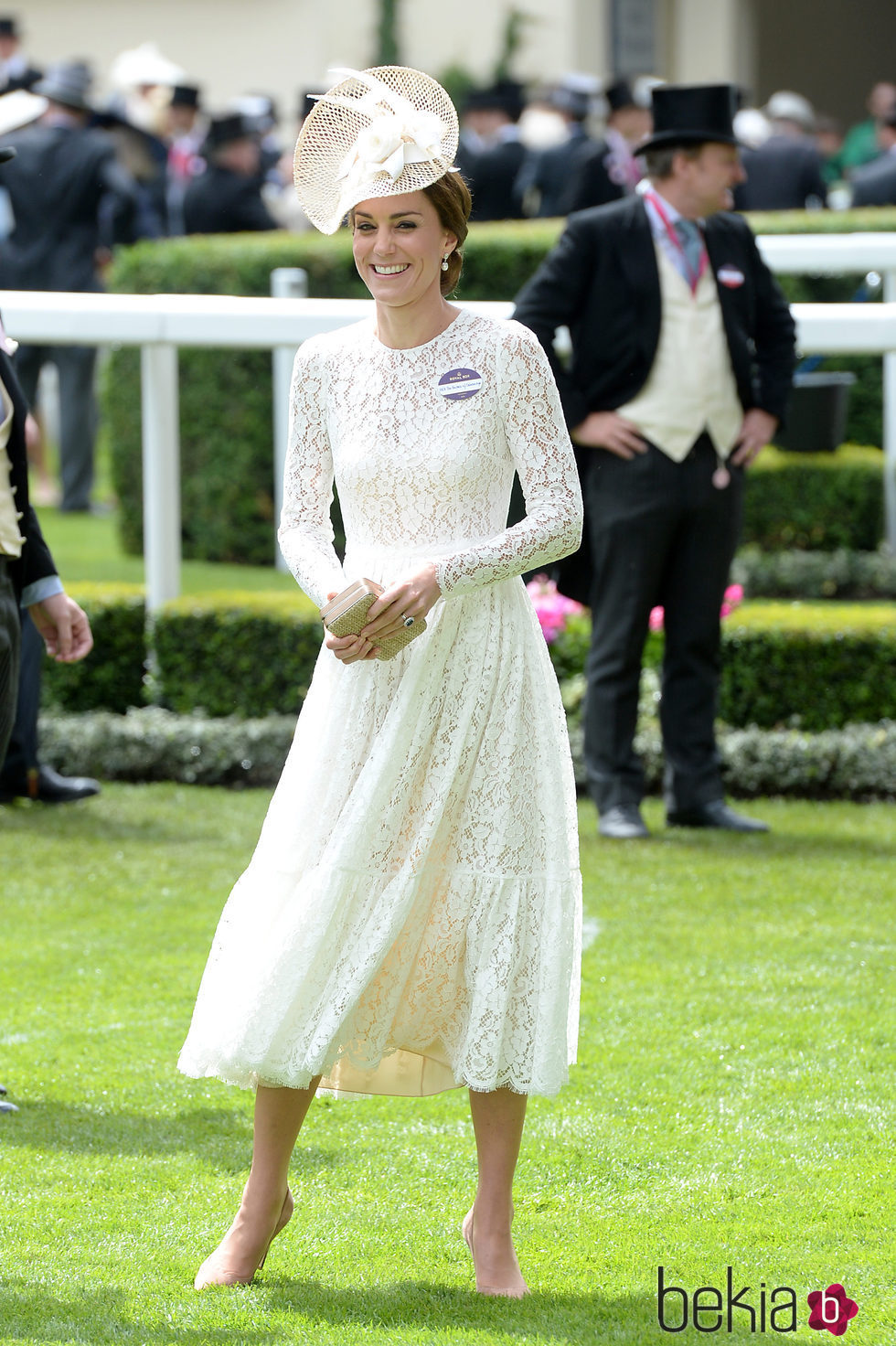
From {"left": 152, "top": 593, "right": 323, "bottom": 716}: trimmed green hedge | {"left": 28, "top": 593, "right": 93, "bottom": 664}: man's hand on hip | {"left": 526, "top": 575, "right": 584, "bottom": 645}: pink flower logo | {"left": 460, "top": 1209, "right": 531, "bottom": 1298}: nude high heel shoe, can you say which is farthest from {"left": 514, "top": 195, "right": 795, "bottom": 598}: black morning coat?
{"left": 460, "top": 1209, "right": 531, "bottom": 1298}: nude high heel shoe

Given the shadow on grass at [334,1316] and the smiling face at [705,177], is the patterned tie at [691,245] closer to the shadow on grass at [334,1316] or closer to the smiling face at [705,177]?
the smiling face at [705,177]

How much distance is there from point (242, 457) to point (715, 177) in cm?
501

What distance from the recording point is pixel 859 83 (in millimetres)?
28156

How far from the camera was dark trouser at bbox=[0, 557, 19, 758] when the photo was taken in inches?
143

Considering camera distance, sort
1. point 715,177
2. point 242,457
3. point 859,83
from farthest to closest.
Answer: point 859,83, point 242,457, point 715,177

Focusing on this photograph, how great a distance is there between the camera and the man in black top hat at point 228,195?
1336 centimetres

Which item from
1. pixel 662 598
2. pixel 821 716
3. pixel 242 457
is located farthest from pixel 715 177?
pixel 242 457

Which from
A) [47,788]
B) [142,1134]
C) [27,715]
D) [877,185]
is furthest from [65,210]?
[142,1134]

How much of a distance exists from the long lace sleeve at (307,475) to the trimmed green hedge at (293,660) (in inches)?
140

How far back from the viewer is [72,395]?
12367mm

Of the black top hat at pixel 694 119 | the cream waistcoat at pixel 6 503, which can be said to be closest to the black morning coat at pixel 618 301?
the black top hat at pixel 694 119

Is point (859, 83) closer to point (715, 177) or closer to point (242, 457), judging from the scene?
point (242, 457)

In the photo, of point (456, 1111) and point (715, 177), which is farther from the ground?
point (715, 177)

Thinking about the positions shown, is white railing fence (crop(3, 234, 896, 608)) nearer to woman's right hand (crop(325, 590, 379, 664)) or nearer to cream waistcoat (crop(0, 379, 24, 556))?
cream waistcoat (crop(0, 379, 24, 556))
